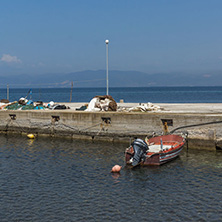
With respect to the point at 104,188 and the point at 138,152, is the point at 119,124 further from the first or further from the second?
the point at 104,188

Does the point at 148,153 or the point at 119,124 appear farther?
the point at 119,124

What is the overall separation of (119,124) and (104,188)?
12517 millimetres

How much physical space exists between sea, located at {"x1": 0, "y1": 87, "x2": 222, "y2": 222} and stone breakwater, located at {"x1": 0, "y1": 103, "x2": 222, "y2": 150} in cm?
165

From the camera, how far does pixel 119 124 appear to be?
3062 centimetres

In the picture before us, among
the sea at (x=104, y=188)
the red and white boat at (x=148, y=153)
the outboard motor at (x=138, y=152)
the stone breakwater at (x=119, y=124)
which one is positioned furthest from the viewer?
the stone breakwater at (x=119, y=124)

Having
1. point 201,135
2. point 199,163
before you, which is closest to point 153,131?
point 201,135

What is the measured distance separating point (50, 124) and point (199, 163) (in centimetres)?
1717

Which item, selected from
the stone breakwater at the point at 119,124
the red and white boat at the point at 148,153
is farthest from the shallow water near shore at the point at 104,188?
the stone breakwater at the point at 119,124

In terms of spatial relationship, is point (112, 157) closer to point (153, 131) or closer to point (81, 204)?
point (153, 131)

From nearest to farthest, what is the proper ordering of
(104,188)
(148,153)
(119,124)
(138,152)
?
1. (104,188)
2. (138,152)
3. (148,153)
4. (119,124)

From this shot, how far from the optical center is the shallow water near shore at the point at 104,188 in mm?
15297

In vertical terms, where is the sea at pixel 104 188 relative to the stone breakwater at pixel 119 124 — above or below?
below

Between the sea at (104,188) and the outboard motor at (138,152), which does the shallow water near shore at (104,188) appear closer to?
the sea at (104,188)

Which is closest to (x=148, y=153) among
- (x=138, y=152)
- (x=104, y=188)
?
(x=138, y=152)
